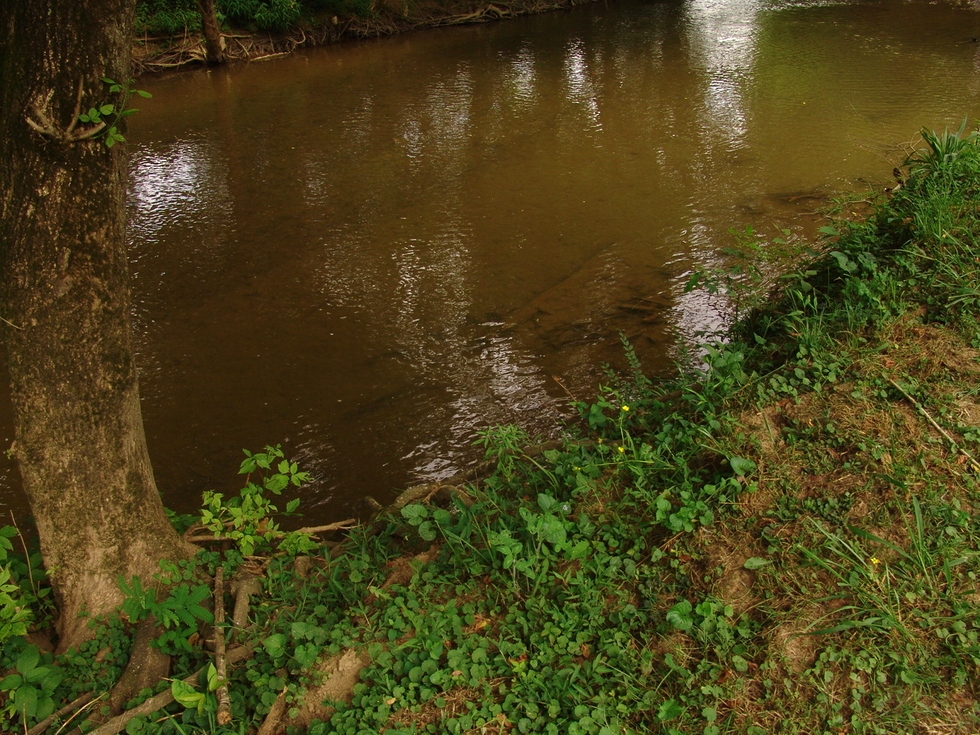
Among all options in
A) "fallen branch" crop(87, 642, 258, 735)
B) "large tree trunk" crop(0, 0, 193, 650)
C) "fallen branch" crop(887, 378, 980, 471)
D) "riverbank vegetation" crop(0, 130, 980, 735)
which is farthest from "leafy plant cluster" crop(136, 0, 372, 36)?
"fallen branch" crop(887, 378, 980, 471)

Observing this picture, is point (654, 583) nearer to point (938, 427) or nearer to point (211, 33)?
point (938, 427)

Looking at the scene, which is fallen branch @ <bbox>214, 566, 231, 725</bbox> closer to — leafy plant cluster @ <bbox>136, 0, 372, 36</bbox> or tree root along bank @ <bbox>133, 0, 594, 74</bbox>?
tree root along bank @ <bbox>133, 0, 594, 74</bbox>

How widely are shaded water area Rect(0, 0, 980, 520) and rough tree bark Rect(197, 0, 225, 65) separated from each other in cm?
71

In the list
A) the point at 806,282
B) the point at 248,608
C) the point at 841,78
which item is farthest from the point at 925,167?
the point at 841,78

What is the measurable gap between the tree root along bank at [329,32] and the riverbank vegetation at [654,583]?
12277 mm

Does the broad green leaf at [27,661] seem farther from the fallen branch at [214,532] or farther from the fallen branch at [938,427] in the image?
the fallen branch at [938,427]

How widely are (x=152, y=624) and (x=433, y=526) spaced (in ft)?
3.73

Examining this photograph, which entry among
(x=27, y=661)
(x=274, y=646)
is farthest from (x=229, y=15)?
(x=274, y=646)

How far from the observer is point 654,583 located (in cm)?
259

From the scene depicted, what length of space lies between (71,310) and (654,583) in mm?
2314

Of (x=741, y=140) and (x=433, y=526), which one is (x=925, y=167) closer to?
(x=433, y=526)

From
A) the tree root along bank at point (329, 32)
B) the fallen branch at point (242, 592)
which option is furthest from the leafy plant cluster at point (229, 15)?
the fallen branch at point (242, 592)

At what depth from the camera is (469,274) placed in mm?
5973

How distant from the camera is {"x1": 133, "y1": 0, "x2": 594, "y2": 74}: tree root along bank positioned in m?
13.1
